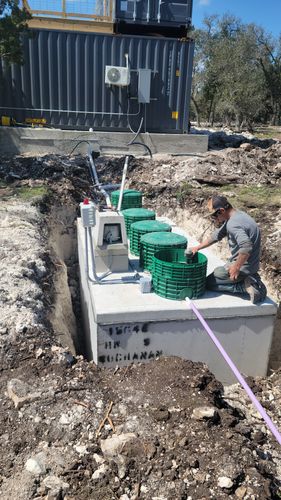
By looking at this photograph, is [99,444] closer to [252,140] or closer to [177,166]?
[177,166]

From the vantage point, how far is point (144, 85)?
14.0 meters

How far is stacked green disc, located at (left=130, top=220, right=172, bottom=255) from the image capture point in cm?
643

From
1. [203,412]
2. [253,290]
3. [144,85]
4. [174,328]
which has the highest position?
[144,85]

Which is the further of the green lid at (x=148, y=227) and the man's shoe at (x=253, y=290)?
the green lid at (x=148, y=227)

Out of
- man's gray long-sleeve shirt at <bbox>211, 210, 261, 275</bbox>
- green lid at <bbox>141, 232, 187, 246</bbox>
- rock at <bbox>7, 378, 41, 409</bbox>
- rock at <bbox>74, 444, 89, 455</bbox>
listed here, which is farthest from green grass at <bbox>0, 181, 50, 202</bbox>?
rock at <bbox>74, 444, 89, 455</bbox>

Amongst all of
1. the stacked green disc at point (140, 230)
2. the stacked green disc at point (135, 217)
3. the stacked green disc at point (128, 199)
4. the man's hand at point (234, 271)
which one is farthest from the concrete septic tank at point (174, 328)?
→ the stacked green disc at point (128, 199)

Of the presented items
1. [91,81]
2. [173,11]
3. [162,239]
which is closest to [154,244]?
[162,239]

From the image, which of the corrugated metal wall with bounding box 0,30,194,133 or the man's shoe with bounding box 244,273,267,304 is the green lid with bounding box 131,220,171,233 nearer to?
the man's shoe with bounding box 244,273,267,304

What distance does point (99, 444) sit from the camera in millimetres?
3039

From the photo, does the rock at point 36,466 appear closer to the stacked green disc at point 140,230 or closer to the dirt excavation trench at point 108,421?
the dirt excavation trench at point 108,421

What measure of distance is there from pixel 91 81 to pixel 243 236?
11295 mm

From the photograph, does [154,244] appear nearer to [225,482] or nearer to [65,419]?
[65,419]

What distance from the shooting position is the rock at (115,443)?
2.95 m

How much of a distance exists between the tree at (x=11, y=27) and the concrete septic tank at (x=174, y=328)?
29.0ft
